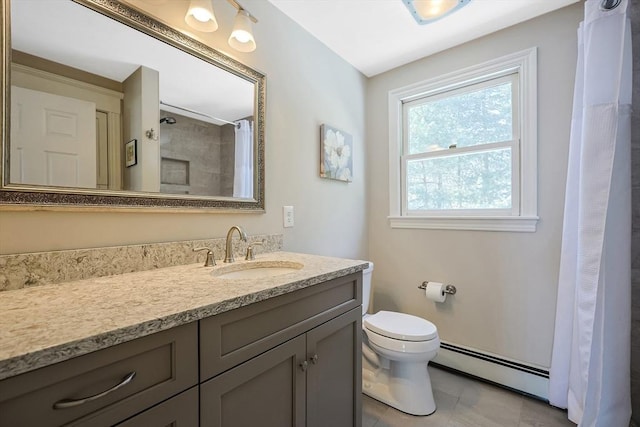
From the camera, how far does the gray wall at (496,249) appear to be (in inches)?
64.6

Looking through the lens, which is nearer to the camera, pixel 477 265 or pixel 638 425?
pixel 638 425

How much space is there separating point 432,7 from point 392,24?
257mm

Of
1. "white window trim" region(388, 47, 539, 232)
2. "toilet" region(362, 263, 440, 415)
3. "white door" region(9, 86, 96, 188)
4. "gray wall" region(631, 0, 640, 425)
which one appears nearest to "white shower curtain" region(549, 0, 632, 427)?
"gray wall" region(631, 0, 640, 425)

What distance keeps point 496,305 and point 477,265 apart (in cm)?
27

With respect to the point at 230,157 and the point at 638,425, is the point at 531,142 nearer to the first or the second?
the point at 638,425

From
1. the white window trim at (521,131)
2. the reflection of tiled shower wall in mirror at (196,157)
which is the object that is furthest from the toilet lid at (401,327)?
the reflection of tiled shower wall in mirror at (196,157)

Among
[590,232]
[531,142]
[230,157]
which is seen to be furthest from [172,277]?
[531,142]

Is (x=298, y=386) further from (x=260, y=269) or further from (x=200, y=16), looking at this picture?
(x=200, y=16)

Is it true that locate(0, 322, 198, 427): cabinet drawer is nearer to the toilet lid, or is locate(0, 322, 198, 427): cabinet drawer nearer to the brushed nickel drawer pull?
the brushed nickel drawer pull

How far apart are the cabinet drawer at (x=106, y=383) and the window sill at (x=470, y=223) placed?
1.80m

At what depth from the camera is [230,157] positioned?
4.58ft

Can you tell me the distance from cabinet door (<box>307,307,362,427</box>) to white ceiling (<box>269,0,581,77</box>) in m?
1.60

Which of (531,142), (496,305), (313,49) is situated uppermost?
(313,49)

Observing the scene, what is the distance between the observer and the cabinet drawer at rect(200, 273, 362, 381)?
2.31ft
